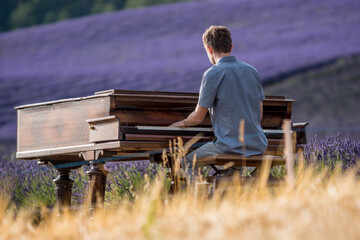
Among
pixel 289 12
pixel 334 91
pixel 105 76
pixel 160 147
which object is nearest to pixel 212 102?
pixel 160 147

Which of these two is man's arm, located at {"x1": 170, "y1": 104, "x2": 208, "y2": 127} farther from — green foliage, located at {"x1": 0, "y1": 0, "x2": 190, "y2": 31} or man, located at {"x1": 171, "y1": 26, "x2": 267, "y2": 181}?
green foliage, located at {"x1": 0, "y1": 0, "x2": 190, "y2": 31}

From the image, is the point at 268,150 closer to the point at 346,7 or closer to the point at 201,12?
the point at 346,7

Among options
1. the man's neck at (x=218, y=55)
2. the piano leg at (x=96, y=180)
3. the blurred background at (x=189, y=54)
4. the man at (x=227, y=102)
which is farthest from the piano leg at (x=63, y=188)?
the blurred background at (x=189, y=54)

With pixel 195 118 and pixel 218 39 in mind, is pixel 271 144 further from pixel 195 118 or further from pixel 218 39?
pixel 218 39

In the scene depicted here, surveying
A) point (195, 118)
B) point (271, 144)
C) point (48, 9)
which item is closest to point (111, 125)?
point (195, 118)

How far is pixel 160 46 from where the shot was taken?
56.6ft

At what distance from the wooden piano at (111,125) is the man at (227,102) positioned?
377 mm

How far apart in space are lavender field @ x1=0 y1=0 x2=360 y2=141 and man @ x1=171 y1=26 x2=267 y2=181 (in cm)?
644

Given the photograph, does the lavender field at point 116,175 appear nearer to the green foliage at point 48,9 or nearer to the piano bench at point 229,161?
the piano bench at point 229,161

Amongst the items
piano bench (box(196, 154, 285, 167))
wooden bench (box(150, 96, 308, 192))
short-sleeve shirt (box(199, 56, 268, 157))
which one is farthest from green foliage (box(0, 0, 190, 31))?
piano bench (box(196, 154, 285, 167))

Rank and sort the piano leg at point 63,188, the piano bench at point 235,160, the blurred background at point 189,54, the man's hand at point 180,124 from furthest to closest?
the blurred background at point 189,54 < the piano leg at point 63,188 < the man's hand at point 180,124 < the piano bench at point 235,160

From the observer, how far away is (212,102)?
5016mm

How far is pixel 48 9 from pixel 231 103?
24402mm

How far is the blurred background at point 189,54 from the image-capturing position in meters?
12.8
